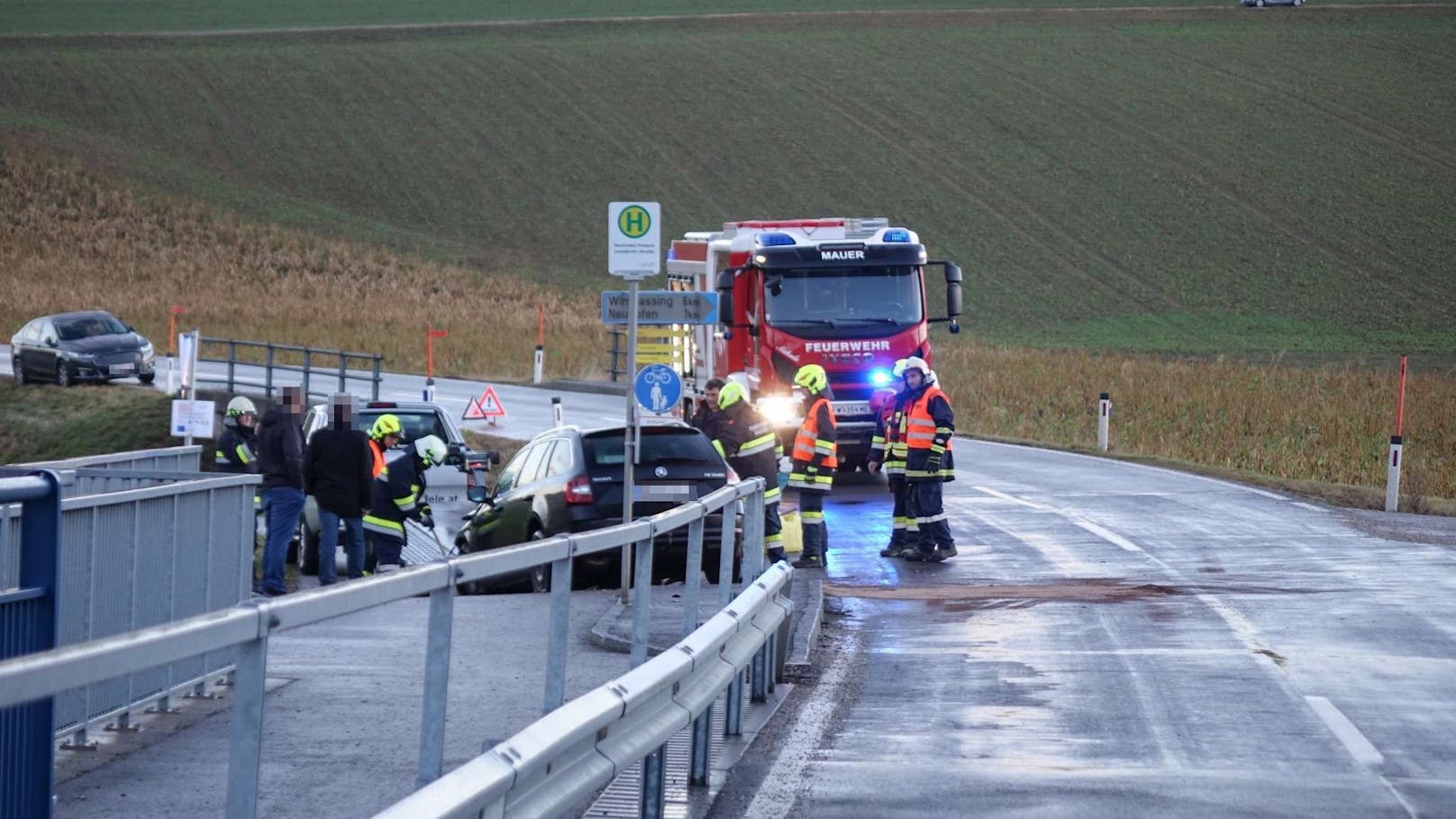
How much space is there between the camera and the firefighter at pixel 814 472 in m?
15.7

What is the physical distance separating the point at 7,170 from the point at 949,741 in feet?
224

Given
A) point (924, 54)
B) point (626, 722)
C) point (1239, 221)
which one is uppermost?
point (924, 54)

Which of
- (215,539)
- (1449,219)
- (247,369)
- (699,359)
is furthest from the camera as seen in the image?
(1449,219)

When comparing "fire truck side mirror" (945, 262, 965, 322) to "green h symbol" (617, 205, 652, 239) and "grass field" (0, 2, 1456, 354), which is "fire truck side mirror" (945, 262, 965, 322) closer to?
"green h symbol" (617, 205, 652, 239)

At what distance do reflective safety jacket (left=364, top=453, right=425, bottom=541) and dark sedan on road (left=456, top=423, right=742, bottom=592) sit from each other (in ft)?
2.60

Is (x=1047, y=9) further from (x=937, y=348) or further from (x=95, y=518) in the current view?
(x=95, y=518)

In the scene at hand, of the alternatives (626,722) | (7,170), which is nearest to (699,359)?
(626,722)

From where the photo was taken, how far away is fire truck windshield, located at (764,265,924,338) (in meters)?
22.9

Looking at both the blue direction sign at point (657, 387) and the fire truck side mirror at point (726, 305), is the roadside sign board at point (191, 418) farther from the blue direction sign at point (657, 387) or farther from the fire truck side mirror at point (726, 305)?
the blue direction sign at point (657, 387)

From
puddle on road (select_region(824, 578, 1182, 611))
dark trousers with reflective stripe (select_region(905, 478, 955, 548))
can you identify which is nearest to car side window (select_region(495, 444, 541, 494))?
puddle on road (select_region(824, 578, 1182, 611))

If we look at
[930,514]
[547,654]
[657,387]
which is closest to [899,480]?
[930,514]

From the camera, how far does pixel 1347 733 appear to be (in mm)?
8719

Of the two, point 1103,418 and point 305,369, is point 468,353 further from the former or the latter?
point 1103,418

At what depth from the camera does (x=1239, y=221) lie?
207 feet
